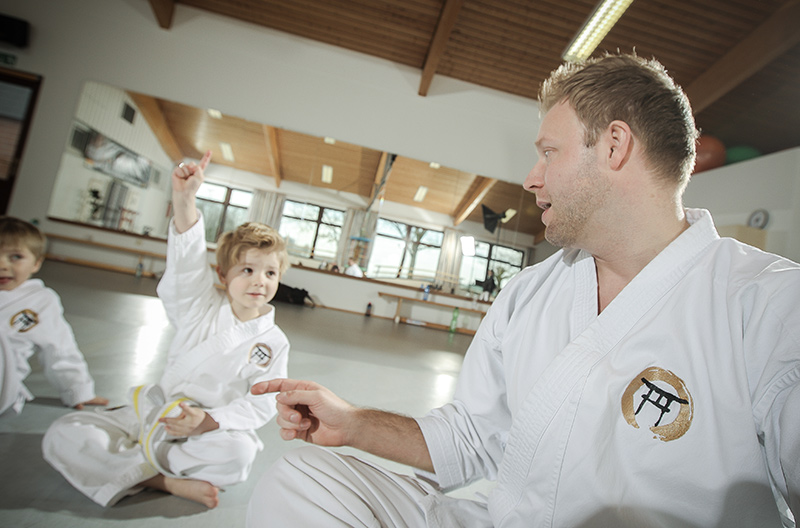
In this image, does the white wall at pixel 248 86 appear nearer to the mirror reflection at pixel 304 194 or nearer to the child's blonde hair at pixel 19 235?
the mirror reflection at pixel 304 194

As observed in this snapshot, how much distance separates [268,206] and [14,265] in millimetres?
8852

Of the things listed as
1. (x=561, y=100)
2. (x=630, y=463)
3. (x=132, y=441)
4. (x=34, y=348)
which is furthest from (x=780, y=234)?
(x=34, y=348)

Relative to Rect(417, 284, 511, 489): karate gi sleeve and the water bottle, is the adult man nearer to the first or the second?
Rect(417, 284, 511, 489): karate gi sleeve

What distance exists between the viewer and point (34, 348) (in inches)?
64.9

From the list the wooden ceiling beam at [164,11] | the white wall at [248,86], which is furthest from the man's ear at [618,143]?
the wooden ceiling beam at [164,11]

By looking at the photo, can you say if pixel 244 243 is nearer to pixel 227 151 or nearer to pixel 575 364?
pixel 575 364

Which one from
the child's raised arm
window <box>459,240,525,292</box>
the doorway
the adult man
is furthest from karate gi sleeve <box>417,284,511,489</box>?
the doorway

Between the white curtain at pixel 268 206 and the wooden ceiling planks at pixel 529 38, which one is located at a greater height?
the wooden ceiling planks at pixel 529 38

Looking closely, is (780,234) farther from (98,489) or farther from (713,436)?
(98,489)

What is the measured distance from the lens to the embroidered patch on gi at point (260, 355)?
4.59 ft

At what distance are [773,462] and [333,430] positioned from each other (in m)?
0.74

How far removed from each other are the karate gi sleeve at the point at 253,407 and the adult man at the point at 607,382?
0.47 meters

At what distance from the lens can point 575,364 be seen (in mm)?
751

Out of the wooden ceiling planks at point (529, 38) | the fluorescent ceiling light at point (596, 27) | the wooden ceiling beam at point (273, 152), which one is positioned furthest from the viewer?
the wooden ceiling beam at point (273, 152)
